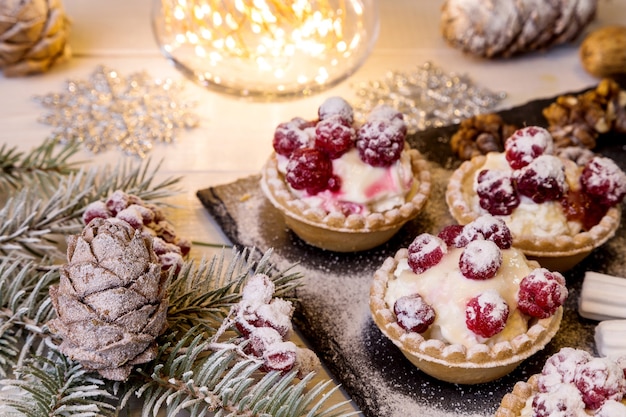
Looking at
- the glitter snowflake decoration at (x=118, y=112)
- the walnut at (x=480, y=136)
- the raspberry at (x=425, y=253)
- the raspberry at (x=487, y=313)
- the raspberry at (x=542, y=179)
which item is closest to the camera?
the raspberry at (x=487, y=313)

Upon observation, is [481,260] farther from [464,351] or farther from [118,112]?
[118,112]

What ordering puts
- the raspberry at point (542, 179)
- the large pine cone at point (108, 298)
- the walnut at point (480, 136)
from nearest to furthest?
the large pine cone at point (108, 298)
the raspberry at point (542, 179)
the walnut at point (480, 136)

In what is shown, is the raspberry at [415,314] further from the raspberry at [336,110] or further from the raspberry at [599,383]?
the raspberry at [336,110]

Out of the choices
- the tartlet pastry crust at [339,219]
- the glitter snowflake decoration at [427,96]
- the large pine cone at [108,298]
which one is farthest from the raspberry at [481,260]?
the glitter snowflake decoration at [427,96]

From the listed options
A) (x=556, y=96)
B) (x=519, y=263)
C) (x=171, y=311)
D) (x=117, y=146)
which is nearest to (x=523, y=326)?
(x=519, y=263)

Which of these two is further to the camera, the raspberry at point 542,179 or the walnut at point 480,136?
the walnut at point 480,136

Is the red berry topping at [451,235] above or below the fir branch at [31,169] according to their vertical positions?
above

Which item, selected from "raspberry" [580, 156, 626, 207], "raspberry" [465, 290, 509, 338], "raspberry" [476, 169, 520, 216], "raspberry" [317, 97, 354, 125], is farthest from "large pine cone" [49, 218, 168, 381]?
"raspberry" [580, 156, 626, 207]

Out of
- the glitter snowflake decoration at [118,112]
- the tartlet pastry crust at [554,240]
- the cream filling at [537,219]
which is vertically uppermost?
the cream filling at [537,219]

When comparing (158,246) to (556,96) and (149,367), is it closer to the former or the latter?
(149,367)
